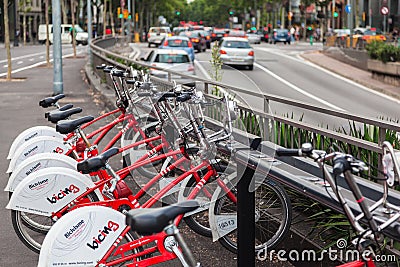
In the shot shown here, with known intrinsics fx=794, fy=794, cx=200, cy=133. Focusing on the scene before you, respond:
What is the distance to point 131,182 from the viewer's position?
22.6 ft

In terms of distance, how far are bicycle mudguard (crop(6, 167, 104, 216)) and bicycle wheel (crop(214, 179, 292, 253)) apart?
1081 mm

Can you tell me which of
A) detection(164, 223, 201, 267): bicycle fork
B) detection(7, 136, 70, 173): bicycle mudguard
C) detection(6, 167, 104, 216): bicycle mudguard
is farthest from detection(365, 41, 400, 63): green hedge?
detection(164, 223, 201, 267): bicycle fork

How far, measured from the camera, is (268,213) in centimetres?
602

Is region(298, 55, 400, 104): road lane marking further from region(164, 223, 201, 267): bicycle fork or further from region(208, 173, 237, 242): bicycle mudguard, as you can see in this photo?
region(164, 223, 201, 267): bicycle fork

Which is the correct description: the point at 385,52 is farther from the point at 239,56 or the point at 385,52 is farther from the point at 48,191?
the point at 48,191

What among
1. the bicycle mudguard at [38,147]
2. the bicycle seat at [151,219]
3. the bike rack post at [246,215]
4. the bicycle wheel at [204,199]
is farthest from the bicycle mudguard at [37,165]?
the bicycle seat at [151,219]

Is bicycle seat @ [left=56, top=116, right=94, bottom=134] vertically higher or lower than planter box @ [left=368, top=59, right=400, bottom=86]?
higher

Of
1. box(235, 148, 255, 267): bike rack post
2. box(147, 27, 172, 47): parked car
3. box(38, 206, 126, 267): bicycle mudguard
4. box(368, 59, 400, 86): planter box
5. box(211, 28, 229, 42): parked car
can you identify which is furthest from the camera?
box(211, 28, 229, 42): parked car

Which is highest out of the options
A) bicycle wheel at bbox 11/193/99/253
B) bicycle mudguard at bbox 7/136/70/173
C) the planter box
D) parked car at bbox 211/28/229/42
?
bicycle mudguard at bbox 7/136/70/173

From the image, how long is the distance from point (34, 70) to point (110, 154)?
30318 mm

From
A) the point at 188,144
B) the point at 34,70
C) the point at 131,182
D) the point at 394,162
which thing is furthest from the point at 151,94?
the point at 34,70

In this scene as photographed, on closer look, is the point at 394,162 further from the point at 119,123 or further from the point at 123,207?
the point at 119,123

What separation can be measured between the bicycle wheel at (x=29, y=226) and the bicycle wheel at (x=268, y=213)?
1.40m

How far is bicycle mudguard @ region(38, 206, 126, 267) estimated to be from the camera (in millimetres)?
4645
